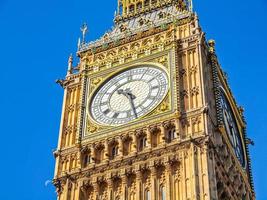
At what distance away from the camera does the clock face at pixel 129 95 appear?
1393 inches

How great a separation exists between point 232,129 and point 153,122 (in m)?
5.54

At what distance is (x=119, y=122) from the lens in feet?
116

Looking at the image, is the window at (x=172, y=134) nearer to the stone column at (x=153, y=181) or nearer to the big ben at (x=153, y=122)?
the big ben at (x=153, y=122)

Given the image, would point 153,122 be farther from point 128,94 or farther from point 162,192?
point 162,192

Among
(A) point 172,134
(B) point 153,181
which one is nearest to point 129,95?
(A) point 172,134

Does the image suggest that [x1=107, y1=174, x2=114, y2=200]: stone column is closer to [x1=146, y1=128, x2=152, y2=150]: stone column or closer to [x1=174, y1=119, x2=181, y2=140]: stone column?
[x1=146, y1=128, x2=152, y2=150]: stone column

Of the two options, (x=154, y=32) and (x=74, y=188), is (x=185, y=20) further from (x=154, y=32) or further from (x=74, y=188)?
(x=74, y=188)

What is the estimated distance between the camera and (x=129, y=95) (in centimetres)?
3634

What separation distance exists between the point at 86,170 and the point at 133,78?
5858 mm

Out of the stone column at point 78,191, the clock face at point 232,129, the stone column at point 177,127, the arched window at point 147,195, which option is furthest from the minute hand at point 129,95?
the arched window at point 147,195

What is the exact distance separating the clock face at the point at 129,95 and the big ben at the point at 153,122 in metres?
0.06

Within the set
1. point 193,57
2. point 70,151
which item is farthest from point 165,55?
point 70,151

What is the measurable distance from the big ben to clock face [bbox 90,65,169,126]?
0.19ft

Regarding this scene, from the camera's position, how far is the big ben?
107 feet
